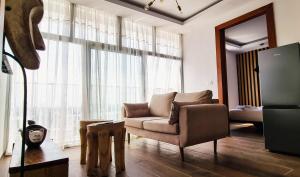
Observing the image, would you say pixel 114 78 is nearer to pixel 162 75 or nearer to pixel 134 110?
pixel 134 110

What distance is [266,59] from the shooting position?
102 inches

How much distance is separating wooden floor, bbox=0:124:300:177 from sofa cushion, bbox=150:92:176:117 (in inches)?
26.3

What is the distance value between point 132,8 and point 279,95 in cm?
286

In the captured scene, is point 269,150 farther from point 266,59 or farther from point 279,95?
point 266,59

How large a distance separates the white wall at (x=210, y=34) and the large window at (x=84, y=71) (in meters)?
0.93

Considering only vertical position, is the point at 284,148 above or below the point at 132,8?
below

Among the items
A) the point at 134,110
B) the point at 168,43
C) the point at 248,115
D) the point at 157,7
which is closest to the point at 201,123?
the point at 134,110

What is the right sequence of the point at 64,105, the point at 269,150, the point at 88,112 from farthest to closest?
1. the point at 88,112
2. the point at 64,105
3. the point at 269,150

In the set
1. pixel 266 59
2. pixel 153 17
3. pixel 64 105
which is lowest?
pixel 64 105

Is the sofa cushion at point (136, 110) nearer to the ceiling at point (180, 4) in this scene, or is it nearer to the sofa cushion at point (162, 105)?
the sofa cushion at point (162, 105)

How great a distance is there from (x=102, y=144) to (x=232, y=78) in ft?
21.3

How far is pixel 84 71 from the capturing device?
3.37 meters

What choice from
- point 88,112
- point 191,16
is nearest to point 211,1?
point 191,16

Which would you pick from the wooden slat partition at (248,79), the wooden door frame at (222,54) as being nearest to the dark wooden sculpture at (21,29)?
the wooden door frame at (222,54)
